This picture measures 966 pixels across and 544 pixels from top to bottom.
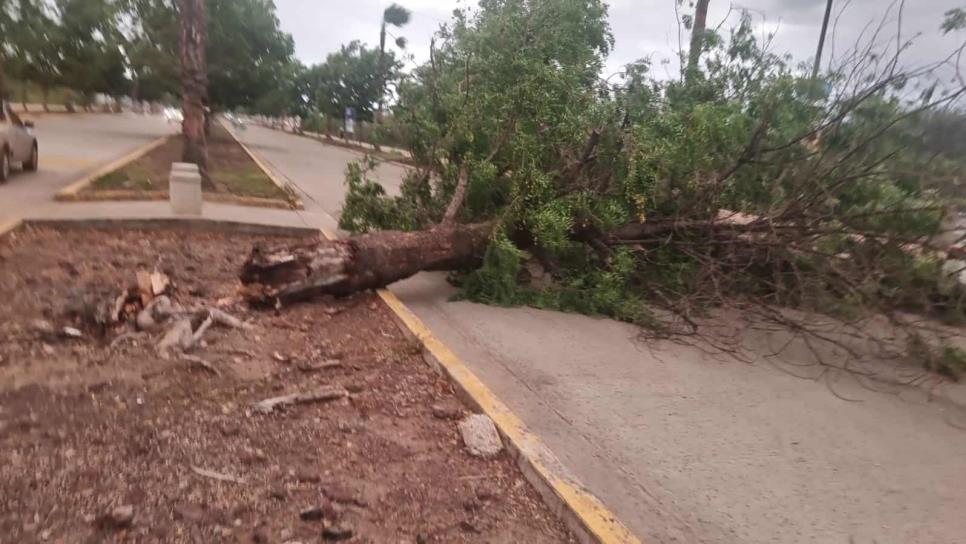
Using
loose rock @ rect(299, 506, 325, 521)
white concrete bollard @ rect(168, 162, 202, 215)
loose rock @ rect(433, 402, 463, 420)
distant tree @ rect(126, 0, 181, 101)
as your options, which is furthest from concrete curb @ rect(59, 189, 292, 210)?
distant tree @ rect(126, 0, 181, 101)

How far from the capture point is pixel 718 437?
14.7 feet

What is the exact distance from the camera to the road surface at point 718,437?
140 inches

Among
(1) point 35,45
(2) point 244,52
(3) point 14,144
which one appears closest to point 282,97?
(2) point 244,52

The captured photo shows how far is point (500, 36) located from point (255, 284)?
4554 millimetres

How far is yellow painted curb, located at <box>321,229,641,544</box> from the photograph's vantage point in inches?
123

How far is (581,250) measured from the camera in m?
7.96

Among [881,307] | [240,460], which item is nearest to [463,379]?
[240,460]

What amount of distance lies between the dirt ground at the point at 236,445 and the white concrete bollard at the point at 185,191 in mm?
3958

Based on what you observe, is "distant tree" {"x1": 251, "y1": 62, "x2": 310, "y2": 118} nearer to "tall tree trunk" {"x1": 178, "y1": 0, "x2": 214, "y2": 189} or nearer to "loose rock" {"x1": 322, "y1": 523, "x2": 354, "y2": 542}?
"tall tree trunk" {"x1": 178, "y1": 0, "x2": 214, "y2": 189}

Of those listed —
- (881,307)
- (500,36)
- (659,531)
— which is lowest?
(659,531)

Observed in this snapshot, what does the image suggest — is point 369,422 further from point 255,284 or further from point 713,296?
point 713,296

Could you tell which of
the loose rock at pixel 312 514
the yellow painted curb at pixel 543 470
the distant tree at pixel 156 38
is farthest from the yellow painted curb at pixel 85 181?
the distant tree at pixel 156 38

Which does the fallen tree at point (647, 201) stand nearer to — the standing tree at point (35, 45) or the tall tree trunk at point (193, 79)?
the tall tree trunk at point (193, 79)

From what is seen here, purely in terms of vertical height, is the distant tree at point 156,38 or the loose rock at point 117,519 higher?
the distant tree at point 156,38
